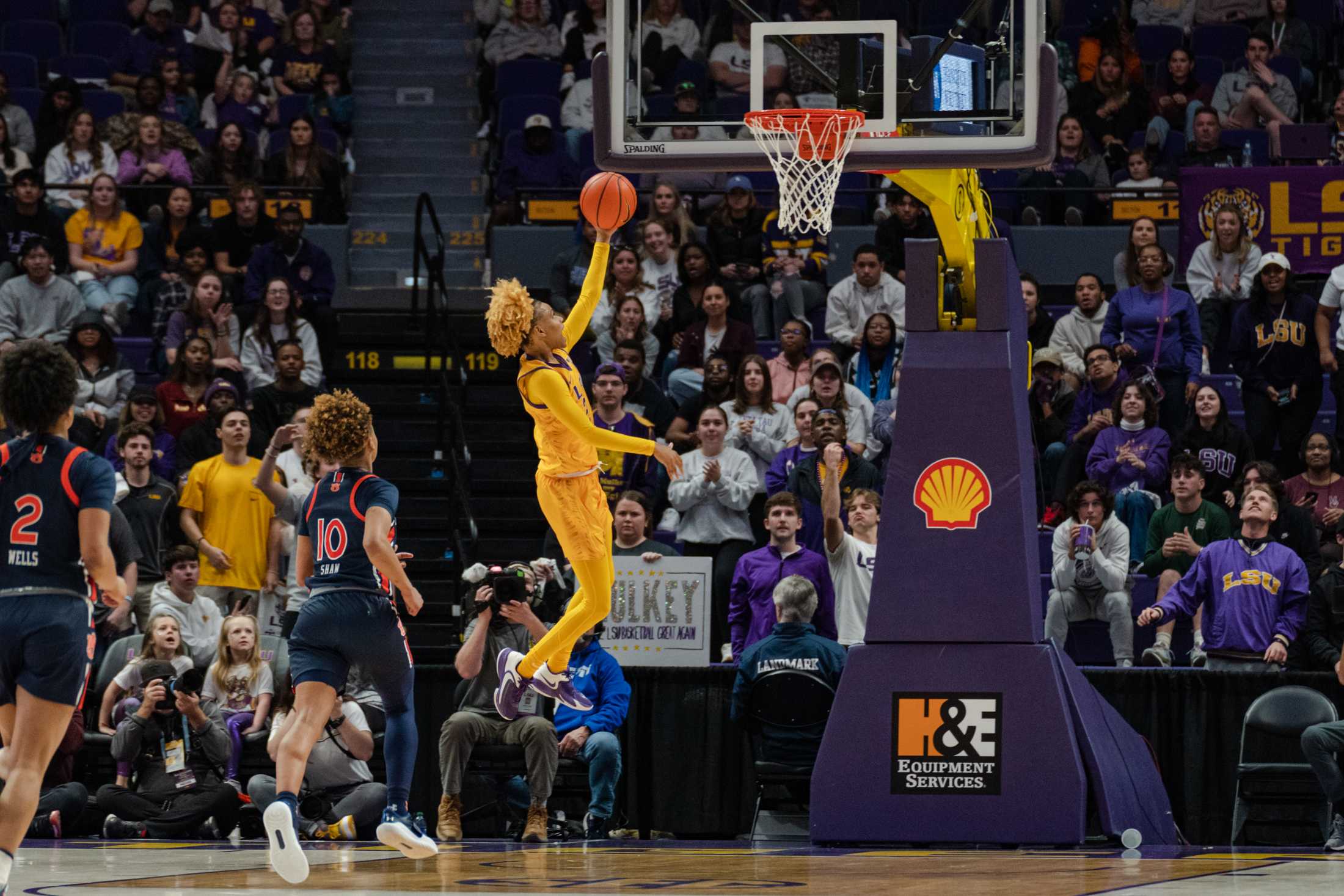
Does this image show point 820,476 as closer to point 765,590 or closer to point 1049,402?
point 765,590

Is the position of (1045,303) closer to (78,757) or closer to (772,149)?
(772,149)

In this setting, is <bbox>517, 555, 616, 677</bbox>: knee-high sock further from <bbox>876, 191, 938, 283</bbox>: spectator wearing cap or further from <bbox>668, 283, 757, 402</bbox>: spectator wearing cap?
<bbox>876, 191, 938, 283</bbox>: spectator wearing cap

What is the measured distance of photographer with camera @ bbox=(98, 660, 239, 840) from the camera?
11.5m

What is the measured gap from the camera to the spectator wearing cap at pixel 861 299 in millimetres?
15172

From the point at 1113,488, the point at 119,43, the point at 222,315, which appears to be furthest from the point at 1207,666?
the point at 119,43

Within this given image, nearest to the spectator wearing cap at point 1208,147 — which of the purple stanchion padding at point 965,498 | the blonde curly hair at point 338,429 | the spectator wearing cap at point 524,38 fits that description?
the spectator wearing cap at point 524,38

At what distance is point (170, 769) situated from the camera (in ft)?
37.8

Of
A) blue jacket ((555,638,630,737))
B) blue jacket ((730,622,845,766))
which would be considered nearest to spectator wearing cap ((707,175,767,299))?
blue jacket ((555,638,630,737))

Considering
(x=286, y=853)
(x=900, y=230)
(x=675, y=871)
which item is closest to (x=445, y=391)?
(x=900, y=230)

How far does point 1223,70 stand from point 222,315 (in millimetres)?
10512

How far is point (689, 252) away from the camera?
15523mm

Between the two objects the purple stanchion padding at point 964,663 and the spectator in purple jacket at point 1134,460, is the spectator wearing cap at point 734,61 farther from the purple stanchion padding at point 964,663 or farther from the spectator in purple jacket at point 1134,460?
the purple stanchion padding at point 964,663

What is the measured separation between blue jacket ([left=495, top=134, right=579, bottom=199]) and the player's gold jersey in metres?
8.99

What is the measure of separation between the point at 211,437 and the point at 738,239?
16.1 feet
